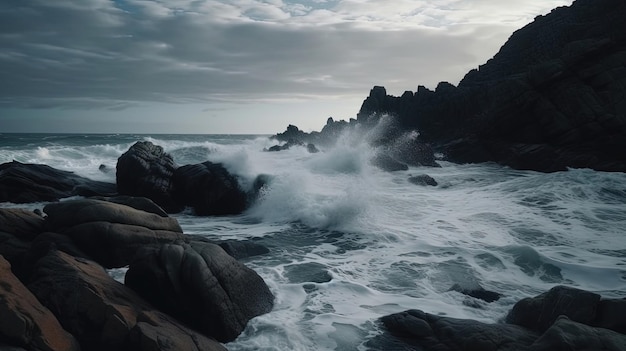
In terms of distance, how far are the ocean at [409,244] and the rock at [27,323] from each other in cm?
215

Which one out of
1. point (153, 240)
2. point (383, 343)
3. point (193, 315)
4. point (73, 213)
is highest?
point (73, 213)

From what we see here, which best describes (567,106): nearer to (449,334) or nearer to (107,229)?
(449,334)

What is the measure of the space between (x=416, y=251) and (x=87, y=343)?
25.4ft

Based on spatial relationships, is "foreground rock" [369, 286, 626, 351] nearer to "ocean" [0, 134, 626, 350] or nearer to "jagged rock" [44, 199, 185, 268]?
"ocean" [0, 134, 626, 350]

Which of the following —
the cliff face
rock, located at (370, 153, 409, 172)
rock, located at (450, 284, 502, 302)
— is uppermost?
the cliff face

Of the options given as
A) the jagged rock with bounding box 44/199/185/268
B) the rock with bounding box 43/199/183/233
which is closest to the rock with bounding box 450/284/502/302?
the jagged rock with bounding box 44/199/185/268

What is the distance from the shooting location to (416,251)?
10539 millimetres

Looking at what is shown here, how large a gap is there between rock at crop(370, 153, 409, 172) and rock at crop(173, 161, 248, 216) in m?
11.6

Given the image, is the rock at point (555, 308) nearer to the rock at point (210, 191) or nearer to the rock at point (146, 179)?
the rock at point (210, 191)

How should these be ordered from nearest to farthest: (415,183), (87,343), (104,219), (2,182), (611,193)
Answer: (87,343), (104,219), (2,182), (611,193), (415,183)

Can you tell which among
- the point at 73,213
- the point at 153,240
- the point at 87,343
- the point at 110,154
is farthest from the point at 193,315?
the point at 110,154

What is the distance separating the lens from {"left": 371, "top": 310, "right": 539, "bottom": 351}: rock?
213 inches

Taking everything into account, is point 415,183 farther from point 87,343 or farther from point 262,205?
point 87,343

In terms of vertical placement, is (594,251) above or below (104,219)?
below
